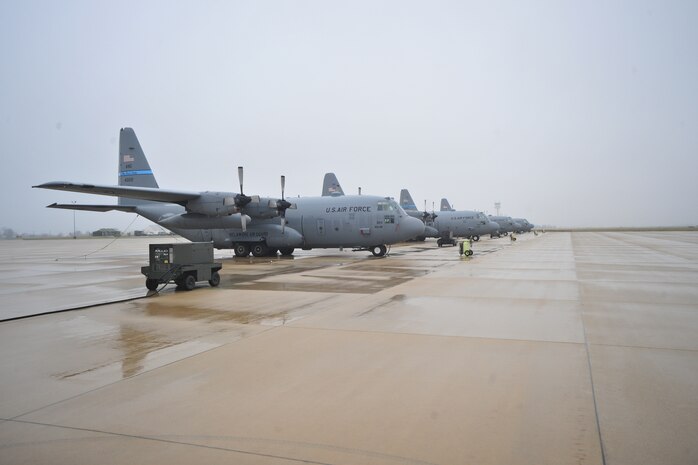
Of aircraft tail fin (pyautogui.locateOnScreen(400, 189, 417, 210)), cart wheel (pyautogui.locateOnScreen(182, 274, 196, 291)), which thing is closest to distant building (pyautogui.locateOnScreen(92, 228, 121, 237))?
aircraft tail fin (pyautogui.locateOnScreen(400, 189, 417, 210))

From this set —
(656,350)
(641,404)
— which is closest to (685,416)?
(641,404)

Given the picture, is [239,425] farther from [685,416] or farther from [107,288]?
[107,288]

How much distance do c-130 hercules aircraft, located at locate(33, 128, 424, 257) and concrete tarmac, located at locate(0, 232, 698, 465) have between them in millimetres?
13855

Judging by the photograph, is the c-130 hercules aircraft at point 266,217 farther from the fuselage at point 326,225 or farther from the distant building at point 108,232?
the distant building at point 108,232

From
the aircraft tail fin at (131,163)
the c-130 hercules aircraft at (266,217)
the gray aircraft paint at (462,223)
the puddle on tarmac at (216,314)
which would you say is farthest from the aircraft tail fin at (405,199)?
the puddle on tarmac at (216,314)

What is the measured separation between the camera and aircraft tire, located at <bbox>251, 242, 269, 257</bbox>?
27750 mm

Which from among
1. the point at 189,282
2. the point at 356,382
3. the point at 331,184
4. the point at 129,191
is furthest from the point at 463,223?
the point at 356,382

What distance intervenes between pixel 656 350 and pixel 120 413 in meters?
6.92

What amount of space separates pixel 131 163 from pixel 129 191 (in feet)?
27.0

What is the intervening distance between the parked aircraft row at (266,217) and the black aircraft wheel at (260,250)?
60 millimetres

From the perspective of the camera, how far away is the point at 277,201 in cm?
2589

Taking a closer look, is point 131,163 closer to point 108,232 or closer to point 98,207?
point 98,207

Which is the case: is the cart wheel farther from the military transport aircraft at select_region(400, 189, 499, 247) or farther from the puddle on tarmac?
the military transport aircraft at select_region(400, 189, 499, 247)

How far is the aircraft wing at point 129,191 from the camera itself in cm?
1836
